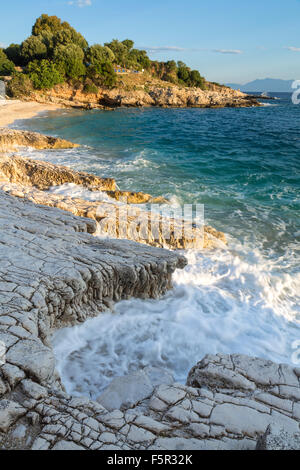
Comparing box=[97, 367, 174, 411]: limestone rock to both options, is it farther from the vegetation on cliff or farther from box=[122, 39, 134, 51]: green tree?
box=[122, 39, 134, 51]: green tree

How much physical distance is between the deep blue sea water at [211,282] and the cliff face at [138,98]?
3502 centimetres

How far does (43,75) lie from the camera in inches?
1772

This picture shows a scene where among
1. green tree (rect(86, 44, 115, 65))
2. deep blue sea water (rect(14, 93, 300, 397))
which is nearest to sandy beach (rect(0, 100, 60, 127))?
deep blue sea water (rect(14, 93, 300, 397))

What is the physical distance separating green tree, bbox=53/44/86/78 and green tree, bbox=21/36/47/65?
4.48 metres

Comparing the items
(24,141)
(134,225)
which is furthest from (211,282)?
(24,141)

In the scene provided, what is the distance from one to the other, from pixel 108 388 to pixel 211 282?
13.0ft

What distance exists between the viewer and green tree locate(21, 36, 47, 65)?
51250 mm

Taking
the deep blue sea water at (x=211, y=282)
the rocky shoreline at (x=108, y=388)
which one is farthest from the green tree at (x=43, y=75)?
the rocky shoreline at (x=108, y=388)

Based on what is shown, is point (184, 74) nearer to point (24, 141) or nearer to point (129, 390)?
point (24, 141)

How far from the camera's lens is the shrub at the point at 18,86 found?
42375mm

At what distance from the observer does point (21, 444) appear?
2496 millimetres

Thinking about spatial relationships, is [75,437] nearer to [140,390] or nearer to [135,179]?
[140,390]

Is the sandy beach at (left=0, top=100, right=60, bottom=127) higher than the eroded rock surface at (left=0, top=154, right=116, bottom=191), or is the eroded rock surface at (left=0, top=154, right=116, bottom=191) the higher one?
the sandy beach at (left=0, top=100, right=60, bottom=127)

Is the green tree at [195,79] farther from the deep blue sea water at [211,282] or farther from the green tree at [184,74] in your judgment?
the deep blue sea water at [211,282]
